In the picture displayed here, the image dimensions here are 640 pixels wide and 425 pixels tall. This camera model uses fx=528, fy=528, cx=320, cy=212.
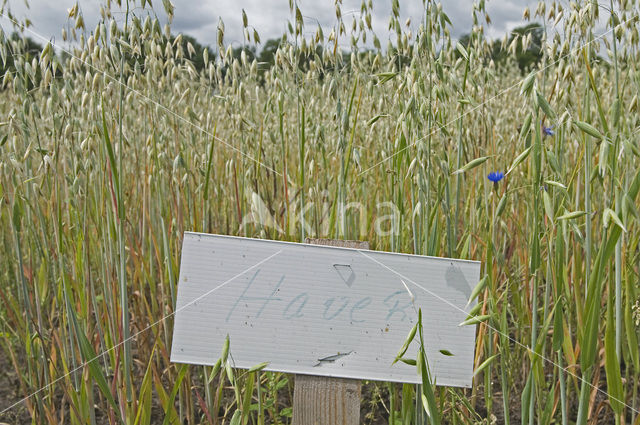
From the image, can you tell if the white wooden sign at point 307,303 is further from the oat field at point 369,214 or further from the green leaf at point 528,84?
the green leaf at point 528,84

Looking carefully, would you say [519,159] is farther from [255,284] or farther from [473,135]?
[473,135]

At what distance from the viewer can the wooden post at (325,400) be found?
887mm

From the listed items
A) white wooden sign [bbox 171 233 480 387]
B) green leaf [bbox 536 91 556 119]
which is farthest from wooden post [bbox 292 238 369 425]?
green leaf [bbox 536 91 556 119]

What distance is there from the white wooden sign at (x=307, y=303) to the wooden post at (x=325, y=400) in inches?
1.0

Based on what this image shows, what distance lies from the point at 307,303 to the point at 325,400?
173mm

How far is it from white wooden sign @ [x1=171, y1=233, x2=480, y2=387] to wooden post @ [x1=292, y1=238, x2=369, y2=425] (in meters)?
0.03

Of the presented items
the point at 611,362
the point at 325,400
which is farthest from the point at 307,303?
the point at 611,362

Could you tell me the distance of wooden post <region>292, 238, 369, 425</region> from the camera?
2.91 feet

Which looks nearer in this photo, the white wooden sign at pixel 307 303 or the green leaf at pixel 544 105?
the green leaf at pixel 544 105

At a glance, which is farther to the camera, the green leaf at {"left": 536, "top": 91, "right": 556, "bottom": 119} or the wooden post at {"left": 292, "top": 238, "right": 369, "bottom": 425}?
the wooden post at {"left": 292, "top": 238, "right": 369, "bottom": 425}

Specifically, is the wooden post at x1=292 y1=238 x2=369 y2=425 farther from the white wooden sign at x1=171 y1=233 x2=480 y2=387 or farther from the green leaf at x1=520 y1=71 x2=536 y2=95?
the green leaf at x1=520 y1=71 x2=536 y2=95

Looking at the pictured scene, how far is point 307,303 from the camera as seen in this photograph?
2.84 ft

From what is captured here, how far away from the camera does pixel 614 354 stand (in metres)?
0.75

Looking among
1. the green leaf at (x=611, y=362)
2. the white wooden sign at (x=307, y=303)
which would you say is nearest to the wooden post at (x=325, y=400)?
the white wooden sign at (x=307, y=303)
